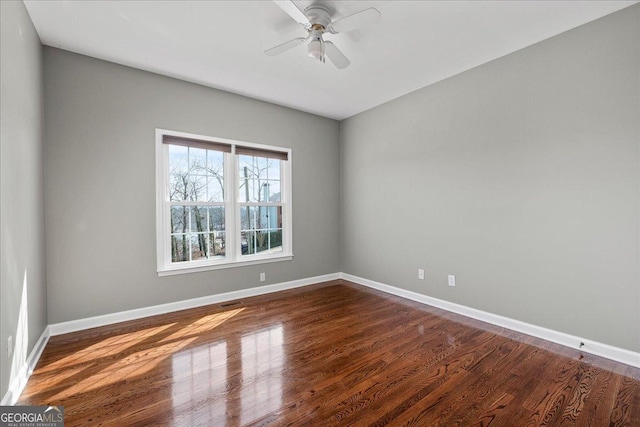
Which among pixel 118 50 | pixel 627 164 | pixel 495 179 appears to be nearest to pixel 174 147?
pixel 118 50

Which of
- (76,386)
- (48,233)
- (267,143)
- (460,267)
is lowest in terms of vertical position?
(76,386)

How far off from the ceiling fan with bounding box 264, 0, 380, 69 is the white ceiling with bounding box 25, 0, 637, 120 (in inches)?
3.7

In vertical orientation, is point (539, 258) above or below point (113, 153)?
below

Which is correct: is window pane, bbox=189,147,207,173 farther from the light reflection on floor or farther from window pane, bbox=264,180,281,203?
the light reflection on floor

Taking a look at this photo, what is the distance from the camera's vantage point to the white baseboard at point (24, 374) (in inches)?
67.7

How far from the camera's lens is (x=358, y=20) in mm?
2041

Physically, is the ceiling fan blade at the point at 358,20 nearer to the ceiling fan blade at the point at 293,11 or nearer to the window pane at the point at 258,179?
the ceiling fan blade at the point at 293,11

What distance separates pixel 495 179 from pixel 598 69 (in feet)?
3.73

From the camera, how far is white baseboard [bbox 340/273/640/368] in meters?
2.26

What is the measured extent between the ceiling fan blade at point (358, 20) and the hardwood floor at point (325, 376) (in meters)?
2.51

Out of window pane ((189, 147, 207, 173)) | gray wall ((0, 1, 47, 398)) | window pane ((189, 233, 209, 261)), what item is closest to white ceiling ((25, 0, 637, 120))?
gray wall ((0, 1, 47, 398))

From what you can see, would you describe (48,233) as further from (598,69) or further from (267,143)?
(598,69)

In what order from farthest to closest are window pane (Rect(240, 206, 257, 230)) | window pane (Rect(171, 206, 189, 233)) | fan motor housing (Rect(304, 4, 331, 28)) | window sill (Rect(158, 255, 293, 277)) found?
window pane (Rect(240, 206, 257, 230)) < window pane (Rect(171, 206, 189, 233)) < window sill (Rect(158, 255, 293, 277)) < fan motor housing (Rect(304, 4, 331, 28))

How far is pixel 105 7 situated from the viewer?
7.30ft
